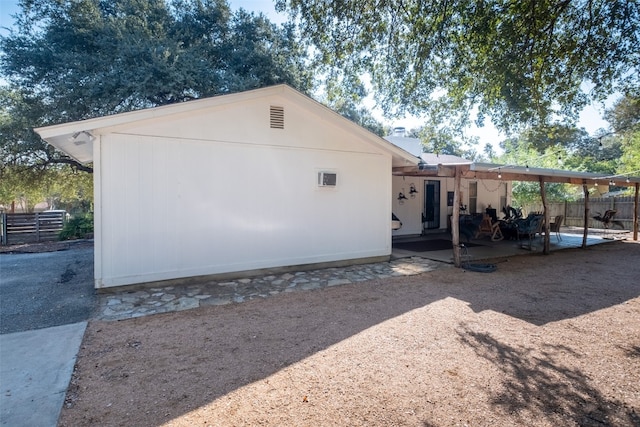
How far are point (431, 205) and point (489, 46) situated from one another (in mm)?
7362

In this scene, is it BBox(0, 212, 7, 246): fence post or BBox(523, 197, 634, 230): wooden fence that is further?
BBox(523, 197, 634, 230): wooden fence

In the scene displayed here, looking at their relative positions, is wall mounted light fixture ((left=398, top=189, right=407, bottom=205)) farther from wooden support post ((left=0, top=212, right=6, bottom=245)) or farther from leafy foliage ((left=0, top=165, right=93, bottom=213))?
wooden support post ((left=0, top=212, right=6, bottom=245))

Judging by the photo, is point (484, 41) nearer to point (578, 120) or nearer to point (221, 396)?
point (578, 120)

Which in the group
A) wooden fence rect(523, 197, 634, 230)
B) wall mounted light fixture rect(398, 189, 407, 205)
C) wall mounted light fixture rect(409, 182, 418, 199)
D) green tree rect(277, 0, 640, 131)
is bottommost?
wooden fence rect(523, 197, 634, 230)

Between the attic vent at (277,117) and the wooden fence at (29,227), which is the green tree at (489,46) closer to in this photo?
the attic vent at (277,117)

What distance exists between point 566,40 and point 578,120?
8.76 ft

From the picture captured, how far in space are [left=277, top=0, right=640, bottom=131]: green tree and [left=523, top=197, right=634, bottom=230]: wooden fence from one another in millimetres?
10872

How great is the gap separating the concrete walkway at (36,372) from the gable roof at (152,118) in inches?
107

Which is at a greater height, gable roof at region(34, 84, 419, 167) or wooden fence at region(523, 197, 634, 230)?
gable roof at region(34, 84, 419, 167)

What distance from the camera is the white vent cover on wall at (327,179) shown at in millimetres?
6793

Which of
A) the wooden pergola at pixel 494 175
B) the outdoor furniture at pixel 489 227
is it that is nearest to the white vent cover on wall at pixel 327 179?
the wooden pergola at pixel 494 175

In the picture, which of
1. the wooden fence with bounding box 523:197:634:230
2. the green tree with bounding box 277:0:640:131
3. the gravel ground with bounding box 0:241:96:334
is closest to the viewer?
the gravel ground with bounding box 0:241:96:334

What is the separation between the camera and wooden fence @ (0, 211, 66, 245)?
1081 cm

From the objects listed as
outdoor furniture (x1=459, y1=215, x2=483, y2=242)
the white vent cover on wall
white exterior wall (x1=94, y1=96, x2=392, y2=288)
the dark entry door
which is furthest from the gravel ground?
the dark entry door
